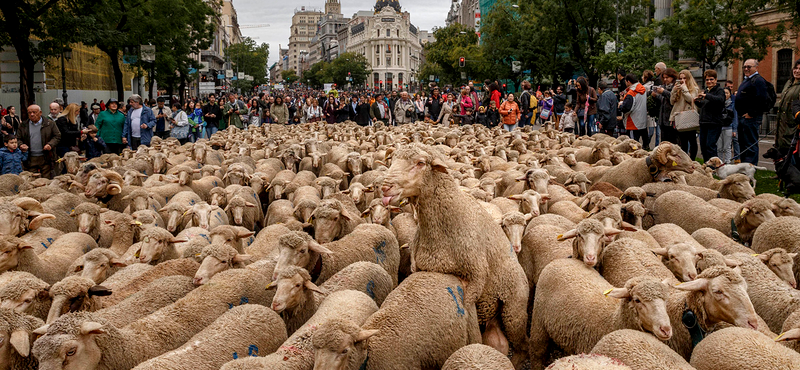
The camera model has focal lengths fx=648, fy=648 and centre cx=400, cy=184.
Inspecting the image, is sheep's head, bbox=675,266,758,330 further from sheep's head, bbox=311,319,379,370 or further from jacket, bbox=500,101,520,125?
jacket, bbox=500,101,520,125

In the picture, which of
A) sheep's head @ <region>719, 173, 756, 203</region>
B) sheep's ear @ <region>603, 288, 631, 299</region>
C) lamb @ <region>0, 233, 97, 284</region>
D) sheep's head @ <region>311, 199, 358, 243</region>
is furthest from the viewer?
sheep's head @ <region>719, 173, 756, 203</region>

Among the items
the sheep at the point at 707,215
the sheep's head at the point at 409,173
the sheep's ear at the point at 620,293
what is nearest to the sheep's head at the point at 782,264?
the sheep at the point at 707,215

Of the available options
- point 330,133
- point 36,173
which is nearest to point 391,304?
point 36,173

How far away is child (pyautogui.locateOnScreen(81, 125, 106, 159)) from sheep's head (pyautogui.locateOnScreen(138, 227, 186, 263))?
8690 millimetres

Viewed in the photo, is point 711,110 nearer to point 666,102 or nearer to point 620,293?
point 666,102

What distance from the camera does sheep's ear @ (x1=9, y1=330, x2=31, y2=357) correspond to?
3869 millimetres

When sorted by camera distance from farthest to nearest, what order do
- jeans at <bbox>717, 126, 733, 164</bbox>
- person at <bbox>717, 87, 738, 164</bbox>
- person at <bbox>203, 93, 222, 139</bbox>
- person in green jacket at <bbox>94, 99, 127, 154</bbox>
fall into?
person at <bbox>203, 93, 222, 139</bbox> → person in green jacket at <bbox>94, 99, 127, 154</bbox> → jeans at <bbox>717, 126, 733, 164</bbox> → person at <bbox>717, 87, 738, 164</bbox>

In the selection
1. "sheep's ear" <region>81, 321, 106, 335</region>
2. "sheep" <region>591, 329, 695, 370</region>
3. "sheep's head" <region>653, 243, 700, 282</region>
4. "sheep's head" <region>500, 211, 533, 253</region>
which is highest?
"sheep's head" <region>500, 211, 533, 253</region>

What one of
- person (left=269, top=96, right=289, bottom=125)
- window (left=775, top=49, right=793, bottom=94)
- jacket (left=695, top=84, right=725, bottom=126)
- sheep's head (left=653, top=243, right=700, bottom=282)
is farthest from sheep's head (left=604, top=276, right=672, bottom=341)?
→ window (left=775, top=49, right=793, bottom=94)

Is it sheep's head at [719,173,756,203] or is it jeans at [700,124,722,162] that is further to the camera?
jeans at [700,124,722,162]

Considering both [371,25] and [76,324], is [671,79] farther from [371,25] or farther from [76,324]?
[371,25]

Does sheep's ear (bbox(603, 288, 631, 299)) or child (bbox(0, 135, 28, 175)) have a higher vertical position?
child (bbox(0, 135, 28, 175))

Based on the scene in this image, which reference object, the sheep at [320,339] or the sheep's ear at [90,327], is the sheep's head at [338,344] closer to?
the sheep at [320,339]

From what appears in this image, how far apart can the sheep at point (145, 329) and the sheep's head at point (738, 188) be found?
18.9 ft
